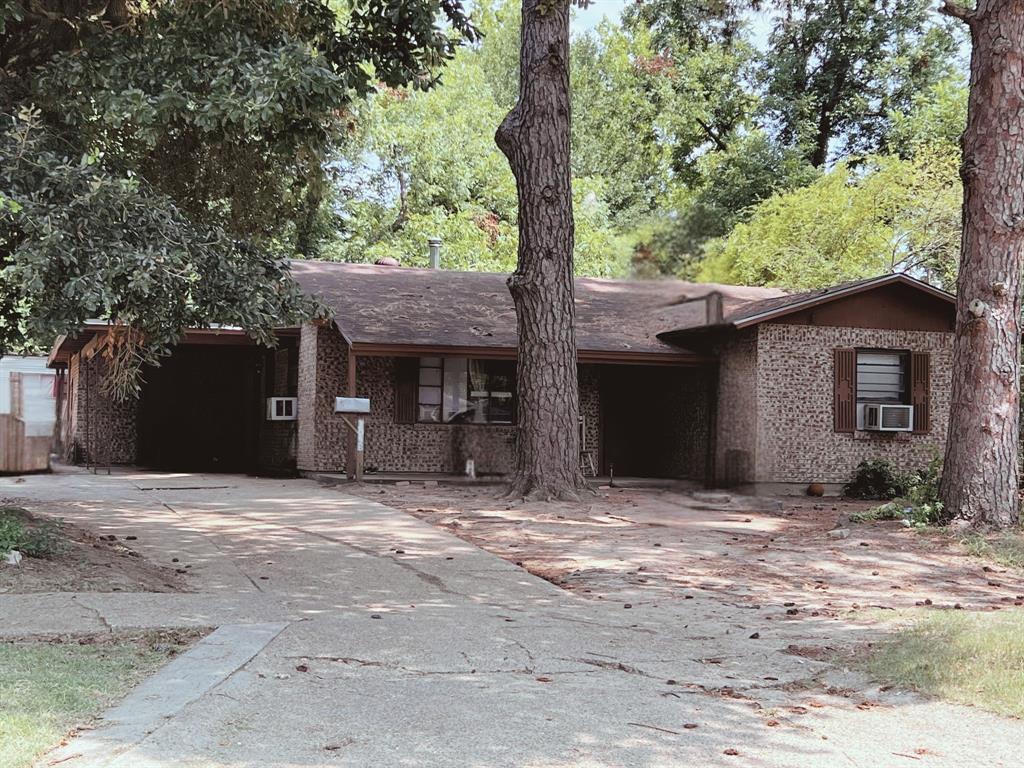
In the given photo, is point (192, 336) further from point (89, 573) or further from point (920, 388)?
point (920, 388)

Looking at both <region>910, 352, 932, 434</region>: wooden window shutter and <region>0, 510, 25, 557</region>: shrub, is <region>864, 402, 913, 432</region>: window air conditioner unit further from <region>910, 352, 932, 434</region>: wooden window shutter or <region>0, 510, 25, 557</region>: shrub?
<region>0, 510, 25, 557</region>: shrub

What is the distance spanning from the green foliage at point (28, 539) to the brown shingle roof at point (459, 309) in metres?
8.64

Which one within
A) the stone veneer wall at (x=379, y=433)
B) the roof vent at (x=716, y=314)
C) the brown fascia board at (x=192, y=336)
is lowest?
the stone veneer wall at (x=379, y=433)

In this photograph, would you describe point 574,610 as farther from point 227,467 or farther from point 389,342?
point 227,467

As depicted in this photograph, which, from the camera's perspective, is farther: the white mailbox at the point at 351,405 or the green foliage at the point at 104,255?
the white mailbox at the point at 351,405

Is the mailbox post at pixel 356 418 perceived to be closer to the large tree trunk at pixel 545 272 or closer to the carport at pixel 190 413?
the carport at pixel 190 413

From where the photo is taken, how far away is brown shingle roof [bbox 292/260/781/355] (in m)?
18.0

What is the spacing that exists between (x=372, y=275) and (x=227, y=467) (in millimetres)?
5634

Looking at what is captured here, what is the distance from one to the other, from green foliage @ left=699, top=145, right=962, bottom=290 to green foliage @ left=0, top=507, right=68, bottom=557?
20.8 metres

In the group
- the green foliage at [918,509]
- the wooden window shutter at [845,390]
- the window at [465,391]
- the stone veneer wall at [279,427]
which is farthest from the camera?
the stone veneer wall at [279,427]

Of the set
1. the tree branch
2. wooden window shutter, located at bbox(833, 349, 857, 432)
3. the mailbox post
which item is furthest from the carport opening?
the tree branch

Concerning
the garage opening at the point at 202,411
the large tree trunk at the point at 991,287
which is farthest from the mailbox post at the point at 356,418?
the large tree trunk at the point at 991,287

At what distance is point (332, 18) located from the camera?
10.2m

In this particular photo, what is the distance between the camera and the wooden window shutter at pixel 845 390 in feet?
58.3
